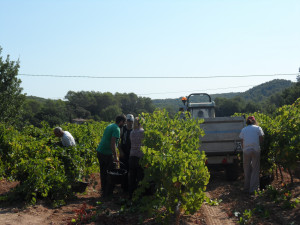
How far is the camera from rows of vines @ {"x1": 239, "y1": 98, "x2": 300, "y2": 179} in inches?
296

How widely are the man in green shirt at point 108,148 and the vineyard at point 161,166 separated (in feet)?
1.88

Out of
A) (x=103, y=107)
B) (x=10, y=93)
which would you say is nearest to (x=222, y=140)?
(x=10, y=93)

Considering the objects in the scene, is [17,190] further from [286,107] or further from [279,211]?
[286,107]

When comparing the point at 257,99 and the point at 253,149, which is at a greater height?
the point at 257,99

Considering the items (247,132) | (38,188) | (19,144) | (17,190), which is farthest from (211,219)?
(19,144)

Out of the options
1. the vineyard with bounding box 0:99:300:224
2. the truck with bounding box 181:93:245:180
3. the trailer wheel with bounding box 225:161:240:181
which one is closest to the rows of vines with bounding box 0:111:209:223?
the vineyard with bounding box 0:99:300:224

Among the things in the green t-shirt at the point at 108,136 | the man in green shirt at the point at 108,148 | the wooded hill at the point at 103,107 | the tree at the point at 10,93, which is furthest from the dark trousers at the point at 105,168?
the wooded hill at the point at 103,107

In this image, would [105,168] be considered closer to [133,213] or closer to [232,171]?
[133,213]

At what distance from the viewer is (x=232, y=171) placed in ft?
33.5

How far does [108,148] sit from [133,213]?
1.93 m

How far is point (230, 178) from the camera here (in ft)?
33.7

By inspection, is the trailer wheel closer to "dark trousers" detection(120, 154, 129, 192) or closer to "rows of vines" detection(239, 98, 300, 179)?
"rows of vines" detection(239, 98, 300, 179)

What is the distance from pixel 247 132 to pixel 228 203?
169 cm

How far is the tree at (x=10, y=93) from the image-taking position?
25016 millimetres
